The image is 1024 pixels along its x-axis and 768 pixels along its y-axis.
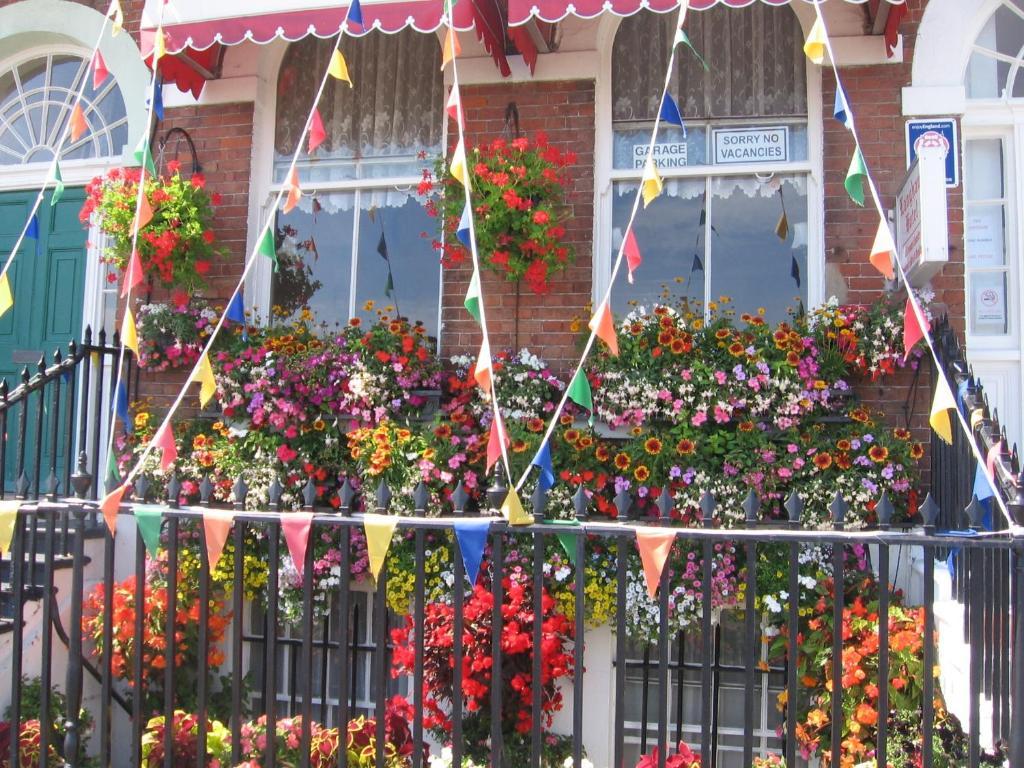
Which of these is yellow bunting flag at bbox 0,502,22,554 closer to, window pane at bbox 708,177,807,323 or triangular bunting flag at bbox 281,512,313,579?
triangular bunting flag at bbox 281,512,313,579

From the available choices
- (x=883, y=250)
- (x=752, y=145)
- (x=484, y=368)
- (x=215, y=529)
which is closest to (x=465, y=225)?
(x=484, y=368)

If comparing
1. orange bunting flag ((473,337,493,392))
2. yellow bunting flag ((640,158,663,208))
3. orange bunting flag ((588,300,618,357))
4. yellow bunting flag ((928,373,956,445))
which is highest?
yellow bunting flag ((640,158,663,208))

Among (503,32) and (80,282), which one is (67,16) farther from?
(503,32)

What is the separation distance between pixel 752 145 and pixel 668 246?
854mm

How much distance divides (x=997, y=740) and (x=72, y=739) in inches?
141

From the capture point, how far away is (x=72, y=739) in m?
3.73

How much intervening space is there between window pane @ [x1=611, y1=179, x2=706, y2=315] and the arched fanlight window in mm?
3991

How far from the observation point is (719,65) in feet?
20.5

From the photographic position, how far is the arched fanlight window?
722 cm

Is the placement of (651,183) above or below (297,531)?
above

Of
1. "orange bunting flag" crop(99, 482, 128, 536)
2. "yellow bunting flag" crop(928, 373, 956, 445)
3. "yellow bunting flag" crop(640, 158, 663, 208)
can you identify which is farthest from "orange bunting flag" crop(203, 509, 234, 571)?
"yellow bunting flag" crop(928, 373, 956, 445)

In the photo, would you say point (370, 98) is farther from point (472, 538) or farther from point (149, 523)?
point (472, 538)

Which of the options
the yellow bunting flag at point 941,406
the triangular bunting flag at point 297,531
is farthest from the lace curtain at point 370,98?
the yellow bunting flag at point 941,406

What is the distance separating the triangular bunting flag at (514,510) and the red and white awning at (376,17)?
3.04 m
